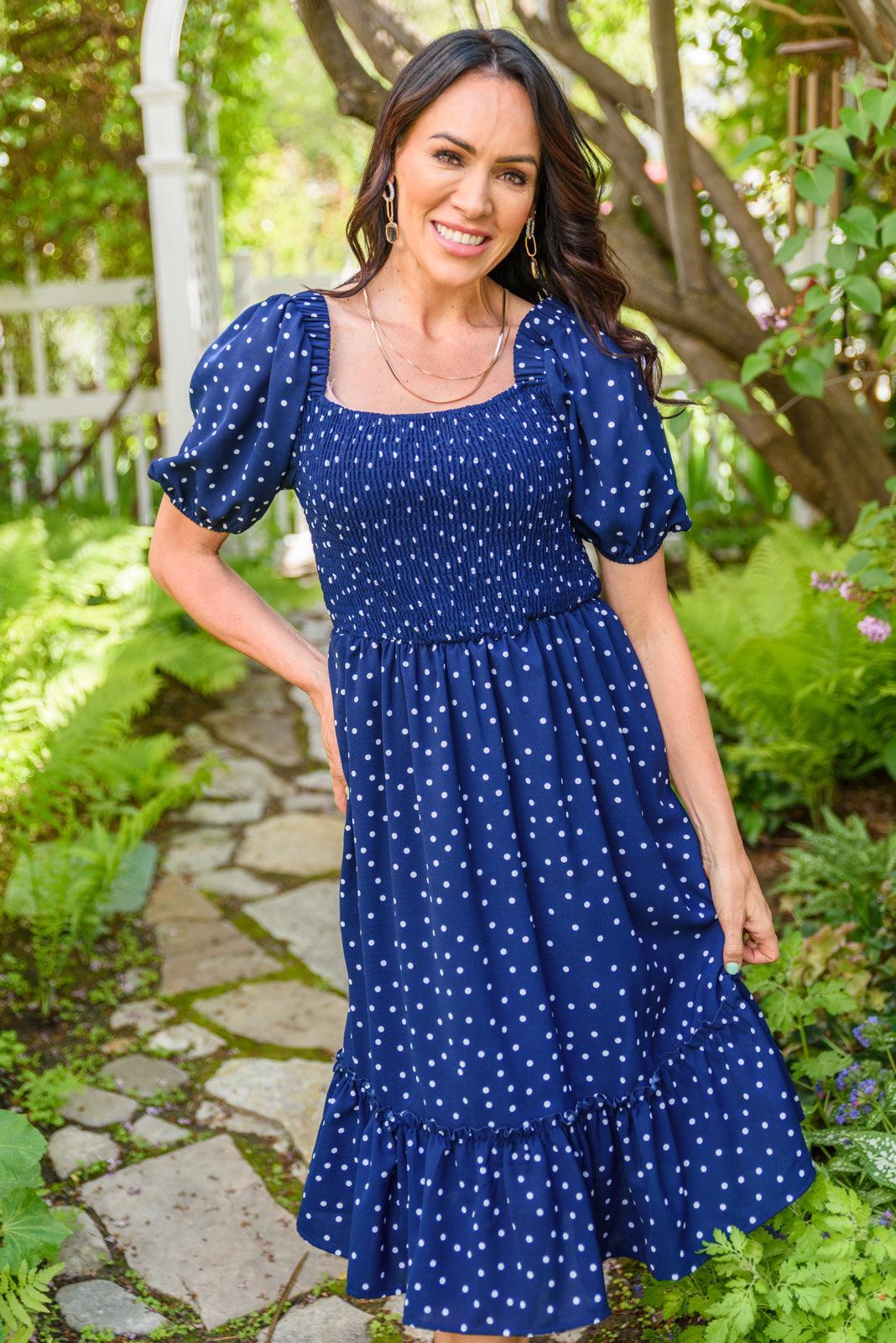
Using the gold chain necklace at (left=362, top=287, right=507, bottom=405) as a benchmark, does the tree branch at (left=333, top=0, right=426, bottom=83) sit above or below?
above

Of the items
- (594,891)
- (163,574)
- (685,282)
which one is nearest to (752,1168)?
(594,891)

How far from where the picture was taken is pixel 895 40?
9.17ft

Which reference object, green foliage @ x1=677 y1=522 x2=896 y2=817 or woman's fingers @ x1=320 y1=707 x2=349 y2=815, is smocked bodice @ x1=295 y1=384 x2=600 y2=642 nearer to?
woman's fingers @ x1=320 y1=707 x2=349 y2=815

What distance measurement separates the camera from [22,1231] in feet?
6.70

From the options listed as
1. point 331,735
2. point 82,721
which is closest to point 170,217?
point 82,721

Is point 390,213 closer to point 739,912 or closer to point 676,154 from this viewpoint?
point 739,912

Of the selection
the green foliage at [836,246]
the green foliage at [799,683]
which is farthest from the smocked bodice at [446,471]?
the green foliage at [799,683]

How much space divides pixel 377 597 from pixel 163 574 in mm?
383

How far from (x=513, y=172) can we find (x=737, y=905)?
1002 millimetres

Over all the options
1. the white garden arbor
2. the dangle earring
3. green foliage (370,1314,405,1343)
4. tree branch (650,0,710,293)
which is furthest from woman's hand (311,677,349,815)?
the white garden arbor

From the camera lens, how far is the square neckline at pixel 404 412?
174 cm

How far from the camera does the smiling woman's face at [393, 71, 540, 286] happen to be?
5.62 feet

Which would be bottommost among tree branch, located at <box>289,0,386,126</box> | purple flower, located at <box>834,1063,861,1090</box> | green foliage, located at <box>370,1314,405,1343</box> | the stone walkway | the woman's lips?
green foliage, located at <box>370,1314,405,1343</box>

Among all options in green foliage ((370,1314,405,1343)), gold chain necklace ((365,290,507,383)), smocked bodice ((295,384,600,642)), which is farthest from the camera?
green foliage ((370,1314,405,1343))
